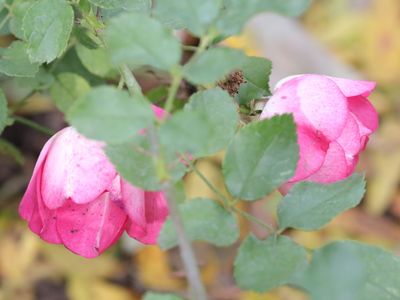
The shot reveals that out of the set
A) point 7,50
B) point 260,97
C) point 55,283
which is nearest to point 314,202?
point 260,97

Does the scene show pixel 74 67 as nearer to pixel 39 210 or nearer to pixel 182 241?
pixel 39 210

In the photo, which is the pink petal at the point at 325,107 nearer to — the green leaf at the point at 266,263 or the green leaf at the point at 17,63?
the green leaf at the point at 266,263

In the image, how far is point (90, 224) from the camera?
0.75m

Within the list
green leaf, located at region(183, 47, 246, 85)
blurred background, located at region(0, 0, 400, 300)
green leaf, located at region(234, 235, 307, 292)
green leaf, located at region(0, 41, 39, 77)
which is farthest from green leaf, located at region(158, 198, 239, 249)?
blurred background, located at region(0, 0, 400, 300)

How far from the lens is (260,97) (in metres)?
0.85

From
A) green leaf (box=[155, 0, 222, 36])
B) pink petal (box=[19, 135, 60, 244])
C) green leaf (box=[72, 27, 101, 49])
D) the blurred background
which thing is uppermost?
green leaf (box=[155, 0, 222, 36])

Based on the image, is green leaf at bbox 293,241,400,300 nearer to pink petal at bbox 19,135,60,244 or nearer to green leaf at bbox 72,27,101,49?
pink petal at bbox 19,135,60,244

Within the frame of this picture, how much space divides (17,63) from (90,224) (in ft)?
0.66

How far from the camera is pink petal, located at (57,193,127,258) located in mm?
735

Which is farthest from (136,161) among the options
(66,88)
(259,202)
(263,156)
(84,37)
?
(259,202)

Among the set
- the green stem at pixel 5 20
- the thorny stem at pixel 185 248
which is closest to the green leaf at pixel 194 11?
the thorny stem at pixel 185 248

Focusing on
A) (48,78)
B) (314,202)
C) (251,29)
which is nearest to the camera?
(314,202)

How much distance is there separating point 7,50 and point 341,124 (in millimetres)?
360

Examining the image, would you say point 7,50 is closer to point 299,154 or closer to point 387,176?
point 299,154
